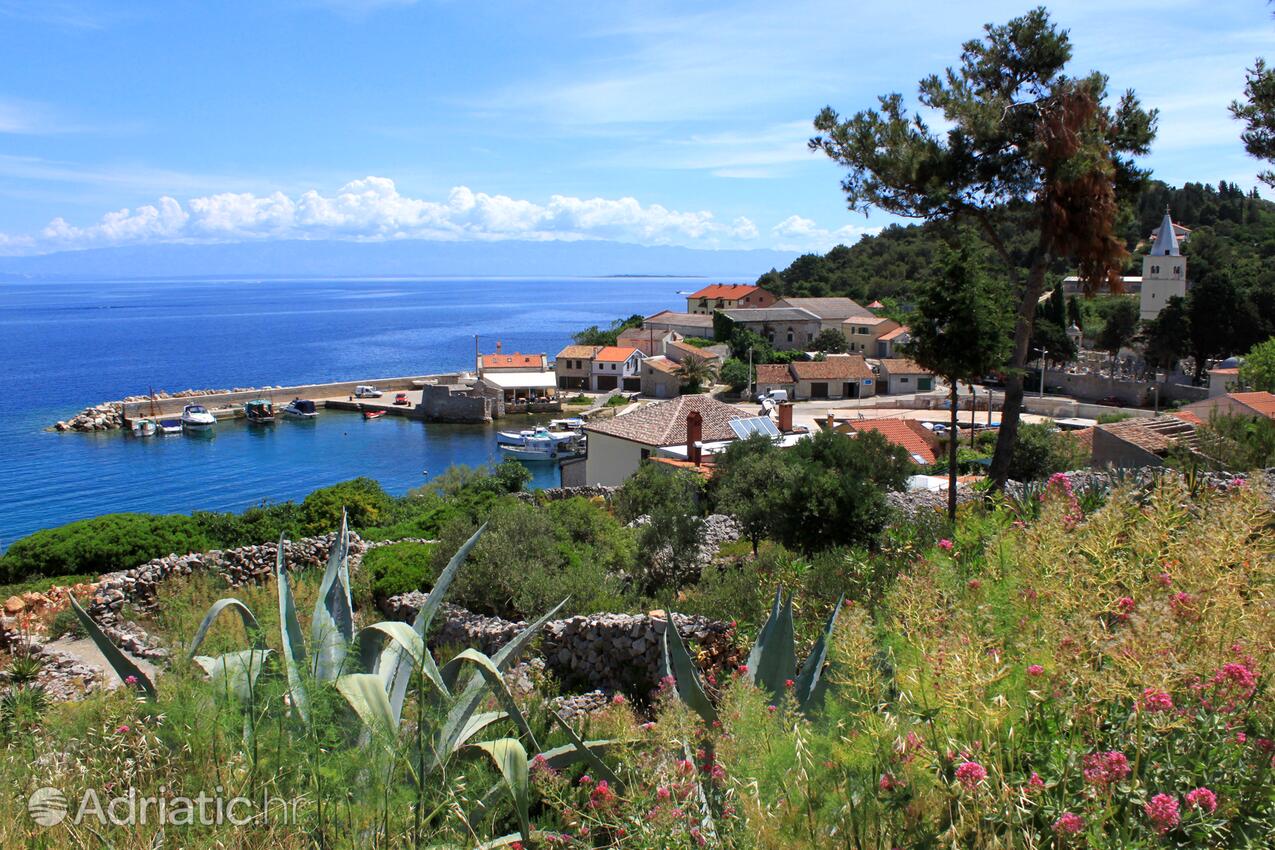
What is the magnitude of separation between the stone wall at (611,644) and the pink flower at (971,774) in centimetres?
562

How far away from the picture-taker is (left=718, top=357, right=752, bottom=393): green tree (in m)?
60.6

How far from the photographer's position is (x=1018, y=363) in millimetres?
12836

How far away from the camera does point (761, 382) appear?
5984 cm

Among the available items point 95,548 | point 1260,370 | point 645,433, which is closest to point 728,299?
point 1260,370

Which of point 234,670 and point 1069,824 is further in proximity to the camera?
point 234,670

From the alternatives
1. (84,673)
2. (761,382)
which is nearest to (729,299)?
(761,382)

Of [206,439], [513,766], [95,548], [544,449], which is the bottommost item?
[206,439]

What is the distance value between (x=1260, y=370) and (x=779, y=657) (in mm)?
36110

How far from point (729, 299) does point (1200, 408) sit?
6931cm

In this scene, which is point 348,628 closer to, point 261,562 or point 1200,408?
point 261,562

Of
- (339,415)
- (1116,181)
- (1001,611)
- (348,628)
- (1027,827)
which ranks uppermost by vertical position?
(1116,181)

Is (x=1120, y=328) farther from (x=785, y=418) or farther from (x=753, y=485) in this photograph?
(x=753, y=485)

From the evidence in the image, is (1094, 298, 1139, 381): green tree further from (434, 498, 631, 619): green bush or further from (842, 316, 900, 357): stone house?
(434, 498, 631, 619): green bush

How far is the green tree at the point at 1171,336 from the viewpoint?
4972cm
